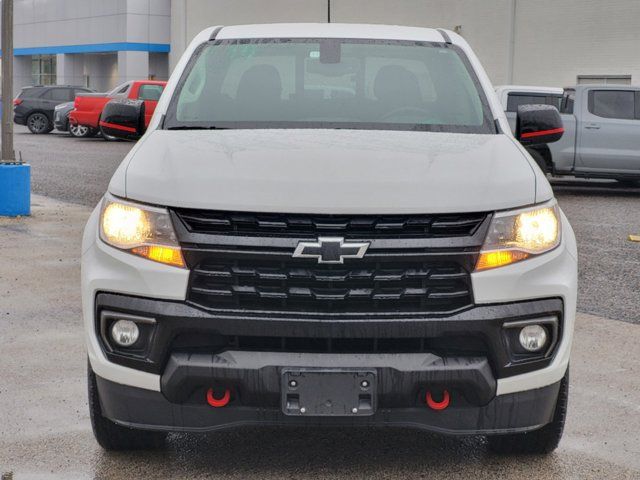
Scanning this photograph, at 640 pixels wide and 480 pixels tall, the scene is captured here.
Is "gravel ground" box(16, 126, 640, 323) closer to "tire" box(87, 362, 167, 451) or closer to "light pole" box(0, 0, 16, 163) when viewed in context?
"light pole" box(0, 0, 16, 163)

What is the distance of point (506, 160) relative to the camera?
422cm

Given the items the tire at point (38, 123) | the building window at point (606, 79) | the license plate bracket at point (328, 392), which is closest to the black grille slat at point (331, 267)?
the license plate bracket at point (328, 392)

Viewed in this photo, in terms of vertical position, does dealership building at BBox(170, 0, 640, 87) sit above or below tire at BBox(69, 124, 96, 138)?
above

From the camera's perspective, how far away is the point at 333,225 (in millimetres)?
3740

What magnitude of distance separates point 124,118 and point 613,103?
13363 mm

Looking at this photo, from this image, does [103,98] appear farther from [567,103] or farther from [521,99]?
[567,103]

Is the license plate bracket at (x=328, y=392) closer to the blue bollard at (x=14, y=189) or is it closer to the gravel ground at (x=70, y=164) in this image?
the blue bollard at (x=14, y=189)

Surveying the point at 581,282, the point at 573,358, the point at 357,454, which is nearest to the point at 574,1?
the point at 581,282

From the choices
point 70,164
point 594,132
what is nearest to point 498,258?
point 594,132

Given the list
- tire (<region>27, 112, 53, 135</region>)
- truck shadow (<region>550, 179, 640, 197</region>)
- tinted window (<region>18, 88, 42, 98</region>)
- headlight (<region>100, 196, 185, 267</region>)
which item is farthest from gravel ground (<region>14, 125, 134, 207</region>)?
headlight (<region>100, 196, 185, 267</region>)

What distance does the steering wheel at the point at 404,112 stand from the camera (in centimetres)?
496

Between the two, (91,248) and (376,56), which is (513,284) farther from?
(376,56)

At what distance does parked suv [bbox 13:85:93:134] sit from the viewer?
3619 centimetres

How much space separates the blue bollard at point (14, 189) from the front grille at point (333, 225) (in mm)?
9185
